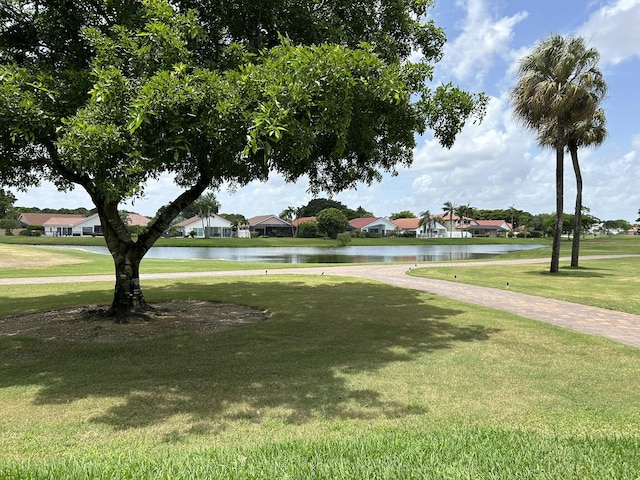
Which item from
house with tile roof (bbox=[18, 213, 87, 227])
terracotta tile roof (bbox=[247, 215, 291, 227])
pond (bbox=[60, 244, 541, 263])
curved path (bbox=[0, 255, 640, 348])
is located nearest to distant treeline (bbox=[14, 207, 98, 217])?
house with tile roof (bbox=[18, 213, 87, 227])

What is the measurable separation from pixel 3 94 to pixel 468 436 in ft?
19.8

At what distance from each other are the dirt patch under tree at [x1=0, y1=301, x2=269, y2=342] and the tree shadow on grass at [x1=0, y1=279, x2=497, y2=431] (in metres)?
0.46

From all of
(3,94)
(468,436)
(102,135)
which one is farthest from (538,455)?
(3,94)

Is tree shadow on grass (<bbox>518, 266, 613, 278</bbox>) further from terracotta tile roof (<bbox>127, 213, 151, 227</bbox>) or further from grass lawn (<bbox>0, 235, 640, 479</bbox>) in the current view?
terracotta tile roof (<bbox>127, 213, 151, 227</bbox>)

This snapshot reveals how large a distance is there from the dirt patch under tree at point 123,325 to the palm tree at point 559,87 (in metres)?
15.0

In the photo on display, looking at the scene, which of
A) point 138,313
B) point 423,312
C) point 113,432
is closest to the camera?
point 113,432

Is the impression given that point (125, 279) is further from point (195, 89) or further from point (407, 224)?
point (407, 224)

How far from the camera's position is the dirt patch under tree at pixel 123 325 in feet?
26.1

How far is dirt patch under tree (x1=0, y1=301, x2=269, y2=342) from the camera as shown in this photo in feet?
26.1

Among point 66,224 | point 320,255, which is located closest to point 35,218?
point 66,224

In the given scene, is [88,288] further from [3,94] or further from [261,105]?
[261,105]

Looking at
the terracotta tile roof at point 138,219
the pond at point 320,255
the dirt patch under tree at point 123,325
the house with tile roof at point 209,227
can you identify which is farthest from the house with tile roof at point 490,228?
the dirt patch under tree at point 123,325

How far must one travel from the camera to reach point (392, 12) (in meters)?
8.65

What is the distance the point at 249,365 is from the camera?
611cm
